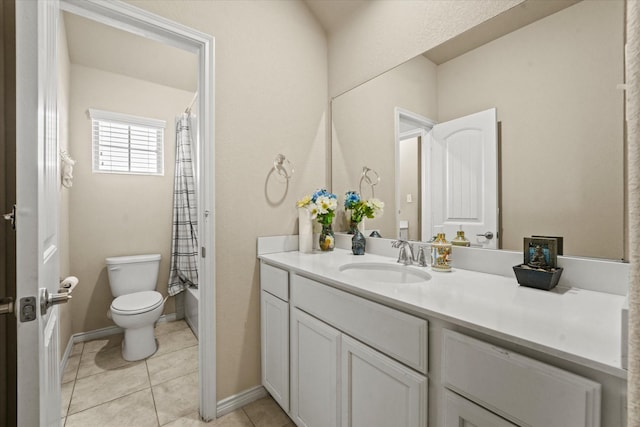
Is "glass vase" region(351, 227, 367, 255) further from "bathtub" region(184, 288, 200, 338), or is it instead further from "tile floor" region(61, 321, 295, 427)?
"bathtub" region(184, 288, 200, 338)

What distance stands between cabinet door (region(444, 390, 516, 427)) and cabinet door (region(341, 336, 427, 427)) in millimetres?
69

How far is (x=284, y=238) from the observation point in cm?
189

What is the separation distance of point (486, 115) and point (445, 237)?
58 centimetres

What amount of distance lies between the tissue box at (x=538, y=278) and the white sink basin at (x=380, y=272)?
42cm

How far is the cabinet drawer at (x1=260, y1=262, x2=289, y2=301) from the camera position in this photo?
150 centimetres

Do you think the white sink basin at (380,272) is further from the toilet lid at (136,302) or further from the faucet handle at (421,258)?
the toilet lid at (136,302)

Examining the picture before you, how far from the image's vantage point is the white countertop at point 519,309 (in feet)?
1.97

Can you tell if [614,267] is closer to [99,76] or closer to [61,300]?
[61,300]

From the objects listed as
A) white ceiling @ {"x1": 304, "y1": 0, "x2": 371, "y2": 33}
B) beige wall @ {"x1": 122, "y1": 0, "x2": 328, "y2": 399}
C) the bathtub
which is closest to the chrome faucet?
beige wall @ {"x1": 122, "y1": 0, "x2": 328, "y2": 399}

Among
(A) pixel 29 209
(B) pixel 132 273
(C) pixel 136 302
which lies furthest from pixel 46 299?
(B) pixel 132 273

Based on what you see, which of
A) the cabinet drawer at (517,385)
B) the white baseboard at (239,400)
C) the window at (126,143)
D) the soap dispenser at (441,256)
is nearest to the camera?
the cabinet drawer at (517,385)

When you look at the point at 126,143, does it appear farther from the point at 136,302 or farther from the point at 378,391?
the point at 378,391

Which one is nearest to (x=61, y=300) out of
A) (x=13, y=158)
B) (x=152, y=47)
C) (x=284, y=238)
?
(x=13, y=158)

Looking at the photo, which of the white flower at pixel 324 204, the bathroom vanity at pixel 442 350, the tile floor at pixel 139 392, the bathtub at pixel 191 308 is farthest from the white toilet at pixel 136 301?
the white flower at pixel 324 204
